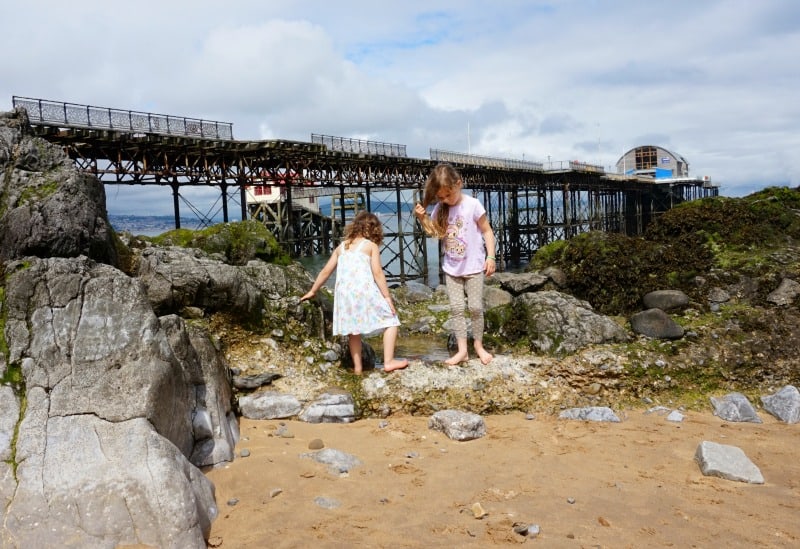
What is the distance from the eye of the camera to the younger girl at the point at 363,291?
6125mm

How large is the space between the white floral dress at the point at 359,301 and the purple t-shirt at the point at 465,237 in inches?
31.3

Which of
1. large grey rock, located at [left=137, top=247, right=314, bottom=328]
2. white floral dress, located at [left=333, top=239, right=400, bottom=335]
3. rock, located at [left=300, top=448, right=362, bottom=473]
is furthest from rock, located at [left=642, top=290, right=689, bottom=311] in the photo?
rock, located at [left=300, top=448, right=362, bottom=473]

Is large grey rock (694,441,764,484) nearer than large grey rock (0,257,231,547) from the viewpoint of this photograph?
No

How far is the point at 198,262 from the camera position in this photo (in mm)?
6660

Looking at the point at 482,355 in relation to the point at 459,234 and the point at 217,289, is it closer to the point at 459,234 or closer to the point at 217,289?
the point at 459,234

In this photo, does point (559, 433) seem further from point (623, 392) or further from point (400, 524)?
point (400, 524)

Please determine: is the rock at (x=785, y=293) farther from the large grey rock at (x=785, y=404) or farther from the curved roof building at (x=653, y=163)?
the curved roof building at (x=653, y=163)

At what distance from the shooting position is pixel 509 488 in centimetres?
416

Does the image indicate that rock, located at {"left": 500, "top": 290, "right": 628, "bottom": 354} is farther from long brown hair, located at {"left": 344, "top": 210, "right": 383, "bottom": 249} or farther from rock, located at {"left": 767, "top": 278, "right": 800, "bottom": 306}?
rock, located at {"left": 767, "top": 278, "right": 800, "bottom": 306}

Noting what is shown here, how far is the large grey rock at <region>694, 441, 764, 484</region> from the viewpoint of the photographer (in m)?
4.31

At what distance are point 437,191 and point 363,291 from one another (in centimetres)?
132

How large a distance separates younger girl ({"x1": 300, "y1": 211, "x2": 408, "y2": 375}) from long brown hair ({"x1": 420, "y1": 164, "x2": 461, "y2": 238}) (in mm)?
588

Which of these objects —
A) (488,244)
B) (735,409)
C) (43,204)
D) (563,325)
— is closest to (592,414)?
(735,409)

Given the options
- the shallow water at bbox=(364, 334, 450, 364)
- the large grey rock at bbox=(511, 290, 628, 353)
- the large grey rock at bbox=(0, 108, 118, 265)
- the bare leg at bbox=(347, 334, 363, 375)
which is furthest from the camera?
the shallow water at bbox=(364, 334, 450, 364)
